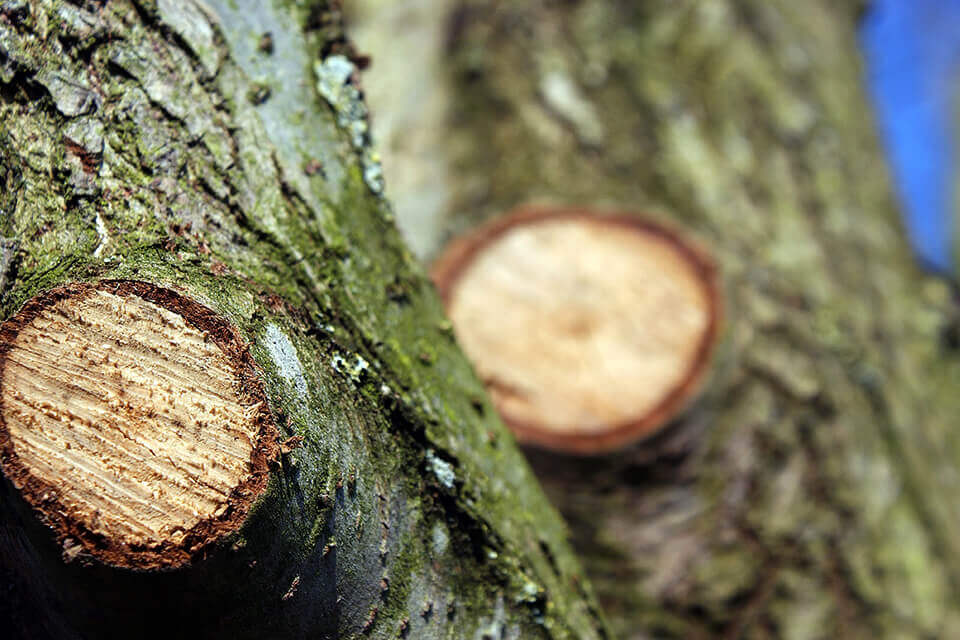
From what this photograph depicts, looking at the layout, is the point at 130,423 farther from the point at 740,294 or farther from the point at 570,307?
the point at 740,294

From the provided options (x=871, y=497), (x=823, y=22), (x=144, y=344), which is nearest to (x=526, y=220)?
(x=871, y=497)

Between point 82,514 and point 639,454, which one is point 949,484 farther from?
point 82,514

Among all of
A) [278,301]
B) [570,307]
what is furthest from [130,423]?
[570,307]

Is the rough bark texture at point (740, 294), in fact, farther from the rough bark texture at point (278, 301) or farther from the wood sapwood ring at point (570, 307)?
the rough bark texture at point (278, 301)

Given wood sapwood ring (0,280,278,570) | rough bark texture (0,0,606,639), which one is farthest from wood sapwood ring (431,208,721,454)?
wood sapwood ring (0,280,278,570)

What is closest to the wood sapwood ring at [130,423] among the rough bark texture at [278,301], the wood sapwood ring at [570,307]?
the rough bark texture at [278,301]

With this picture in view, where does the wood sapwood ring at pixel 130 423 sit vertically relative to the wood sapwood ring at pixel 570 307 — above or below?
below
